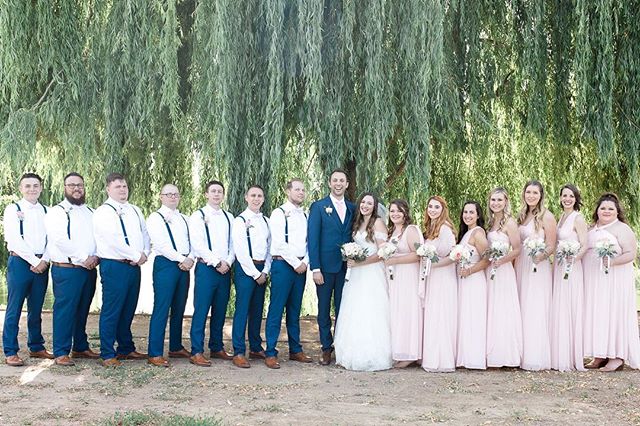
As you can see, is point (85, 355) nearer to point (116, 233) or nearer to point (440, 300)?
point (116, 233)

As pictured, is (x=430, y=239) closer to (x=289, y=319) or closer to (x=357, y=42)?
(x=289, y=319)

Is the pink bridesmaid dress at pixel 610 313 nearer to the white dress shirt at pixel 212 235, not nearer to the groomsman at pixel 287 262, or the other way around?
the groomsman at pixel 287 262

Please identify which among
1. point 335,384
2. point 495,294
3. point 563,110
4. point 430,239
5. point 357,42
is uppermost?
point 357,42

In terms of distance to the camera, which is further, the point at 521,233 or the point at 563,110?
the point at 563,110

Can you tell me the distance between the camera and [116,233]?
689 cm

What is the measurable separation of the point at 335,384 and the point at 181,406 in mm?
1376

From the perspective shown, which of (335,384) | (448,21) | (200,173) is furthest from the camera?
Answer: (200,173)

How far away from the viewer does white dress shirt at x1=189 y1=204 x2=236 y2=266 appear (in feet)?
23.4

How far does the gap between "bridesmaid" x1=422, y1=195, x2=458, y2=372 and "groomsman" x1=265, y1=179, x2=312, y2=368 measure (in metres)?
1.14

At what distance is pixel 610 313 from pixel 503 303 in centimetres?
95

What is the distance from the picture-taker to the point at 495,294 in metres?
7.16

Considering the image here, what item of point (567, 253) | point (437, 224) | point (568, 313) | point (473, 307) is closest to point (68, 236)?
point (437, 224)

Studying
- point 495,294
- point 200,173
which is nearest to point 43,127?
point 200,173

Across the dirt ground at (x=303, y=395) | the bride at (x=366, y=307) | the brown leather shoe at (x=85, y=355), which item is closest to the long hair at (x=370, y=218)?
the bride at (x=366, y=307)
